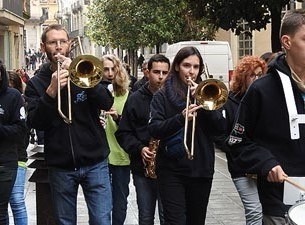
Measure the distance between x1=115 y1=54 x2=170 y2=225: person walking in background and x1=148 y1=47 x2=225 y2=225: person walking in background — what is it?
769 mm

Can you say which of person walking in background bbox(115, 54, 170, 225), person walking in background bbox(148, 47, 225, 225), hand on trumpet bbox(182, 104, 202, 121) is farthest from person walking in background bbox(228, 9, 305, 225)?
person walking in background bbox(115, 54, 170, 225)

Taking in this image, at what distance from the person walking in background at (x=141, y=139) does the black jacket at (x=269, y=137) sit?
7.41 feet

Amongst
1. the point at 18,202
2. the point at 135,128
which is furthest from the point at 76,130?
the point at 18,202

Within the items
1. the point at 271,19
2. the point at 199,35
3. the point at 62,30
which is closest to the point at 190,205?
the point at 62,30

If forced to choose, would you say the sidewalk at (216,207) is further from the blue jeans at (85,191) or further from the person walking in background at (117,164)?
the blue jeans at (85,191)

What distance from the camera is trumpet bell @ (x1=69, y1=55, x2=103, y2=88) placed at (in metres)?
5.04

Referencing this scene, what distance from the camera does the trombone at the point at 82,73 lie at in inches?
197

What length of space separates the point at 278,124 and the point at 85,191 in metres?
1.99

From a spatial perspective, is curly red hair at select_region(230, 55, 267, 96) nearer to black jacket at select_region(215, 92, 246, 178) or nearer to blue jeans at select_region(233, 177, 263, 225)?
black jacket at select_region(215, 92, 246, 178)

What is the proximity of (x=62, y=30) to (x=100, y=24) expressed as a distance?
115 ft

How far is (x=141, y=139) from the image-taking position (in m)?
6.30

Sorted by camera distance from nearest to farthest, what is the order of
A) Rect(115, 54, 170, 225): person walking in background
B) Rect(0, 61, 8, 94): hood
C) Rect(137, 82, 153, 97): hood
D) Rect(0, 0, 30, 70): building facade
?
Rect(0, 61, 8, 94): hood < Rect(115, 54, 170, 225): person walking in background < Rect(137, 82, 153, 97): hood < Rect(0, 0, 30, 70): building facade

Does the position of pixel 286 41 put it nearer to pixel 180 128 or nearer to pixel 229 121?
pixel 180 128

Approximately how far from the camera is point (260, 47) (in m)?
32.4
